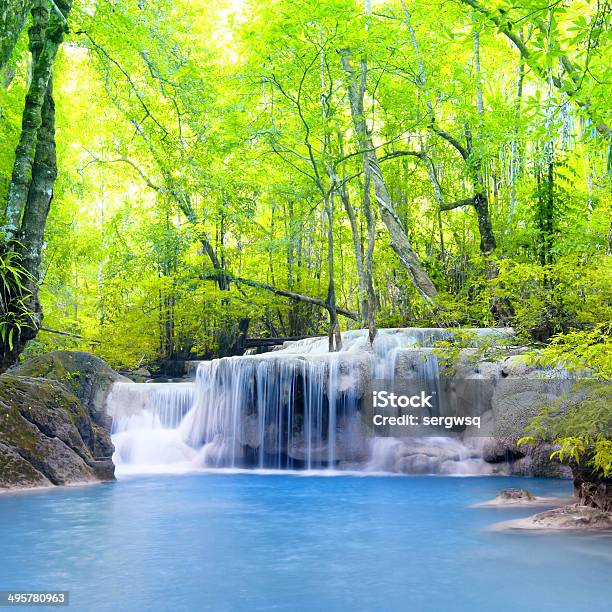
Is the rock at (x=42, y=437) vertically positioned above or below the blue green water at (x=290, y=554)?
above

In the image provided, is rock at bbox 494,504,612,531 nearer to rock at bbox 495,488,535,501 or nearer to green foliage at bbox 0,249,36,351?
rock at bbox 495,488,535,501

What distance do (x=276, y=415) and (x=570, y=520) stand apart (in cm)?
721

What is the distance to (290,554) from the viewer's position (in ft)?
17.5

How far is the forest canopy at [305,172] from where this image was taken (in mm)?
10383

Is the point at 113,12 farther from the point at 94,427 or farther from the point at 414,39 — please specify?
the point at 414,39

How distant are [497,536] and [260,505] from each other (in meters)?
3.18

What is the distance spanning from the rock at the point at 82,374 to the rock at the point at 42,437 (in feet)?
11.6

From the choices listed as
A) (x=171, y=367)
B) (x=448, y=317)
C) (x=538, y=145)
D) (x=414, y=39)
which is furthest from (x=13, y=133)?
(x=538, y=145)

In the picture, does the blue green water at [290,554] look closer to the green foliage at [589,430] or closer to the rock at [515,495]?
the rock at [515,495]

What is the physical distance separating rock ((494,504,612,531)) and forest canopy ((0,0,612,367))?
3.19m

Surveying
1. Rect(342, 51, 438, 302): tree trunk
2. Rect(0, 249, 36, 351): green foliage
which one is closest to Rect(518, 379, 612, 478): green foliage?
Rect(0, 249, 36, 351): green foliage

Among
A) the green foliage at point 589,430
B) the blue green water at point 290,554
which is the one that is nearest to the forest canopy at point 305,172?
the green foliage at point 589,430

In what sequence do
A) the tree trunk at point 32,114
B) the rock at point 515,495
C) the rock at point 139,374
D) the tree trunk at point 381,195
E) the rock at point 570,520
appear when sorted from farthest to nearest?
the rock at point 139,374 → the tree trunk at point 381,195 → the rock at point 515,495 → the tree trunk at point 32,114 → the rock at point 570,520

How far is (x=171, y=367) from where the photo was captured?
58.4ft
